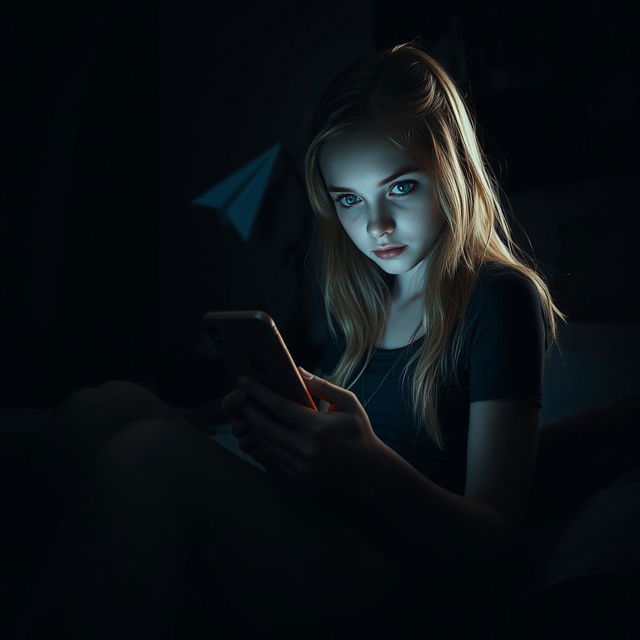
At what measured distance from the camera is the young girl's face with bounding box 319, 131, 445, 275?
79 centimetres

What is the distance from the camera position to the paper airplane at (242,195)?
192 cm

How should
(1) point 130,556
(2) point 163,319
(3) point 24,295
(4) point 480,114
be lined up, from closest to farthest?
(1) point 130,556 < (4) point 480,114 < (3) point 24,295 < (2) point 163,319

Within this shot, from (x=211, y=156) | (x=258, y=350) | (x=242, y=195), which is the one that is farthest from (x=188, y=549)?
(x=211, y=156)

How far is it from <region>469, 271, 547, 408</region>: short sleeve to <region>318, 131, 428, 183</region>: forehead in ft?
0.63

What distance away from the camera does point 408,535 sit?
649 mm

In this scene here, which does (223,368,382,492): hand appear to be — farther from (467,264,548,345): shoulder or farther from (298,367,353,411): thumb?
(467,264,548,345): shoulder

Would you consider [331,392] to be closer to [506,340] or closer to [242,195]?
[506,340]

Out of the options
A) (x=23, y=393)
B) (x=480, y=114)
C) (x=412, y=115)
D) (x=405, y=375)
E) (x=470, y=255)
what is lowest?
(x=23, y=393)

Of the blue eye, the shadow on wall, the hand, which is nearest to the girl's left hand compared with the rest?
the hand

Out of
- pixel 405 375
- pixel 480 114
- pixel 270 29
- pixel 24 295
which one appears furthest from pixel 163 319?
pixel 405 375

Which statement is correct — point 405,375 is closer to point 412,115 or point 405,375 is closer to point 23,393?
point 412,115

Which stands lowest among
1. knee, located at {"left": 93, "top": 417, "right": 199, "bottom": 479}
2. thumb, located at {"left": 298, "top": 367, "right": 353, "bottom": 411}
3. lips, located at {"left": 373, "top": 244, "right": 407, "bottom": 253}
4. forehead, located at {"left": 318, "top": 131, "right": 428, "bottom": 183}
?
knee, located at {"left": 93, "top": 417, "right": 199, "bottom": 479}

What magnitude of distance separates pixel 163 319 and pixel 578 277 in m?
1.58

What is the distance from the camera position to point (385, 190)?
2.63 ft
